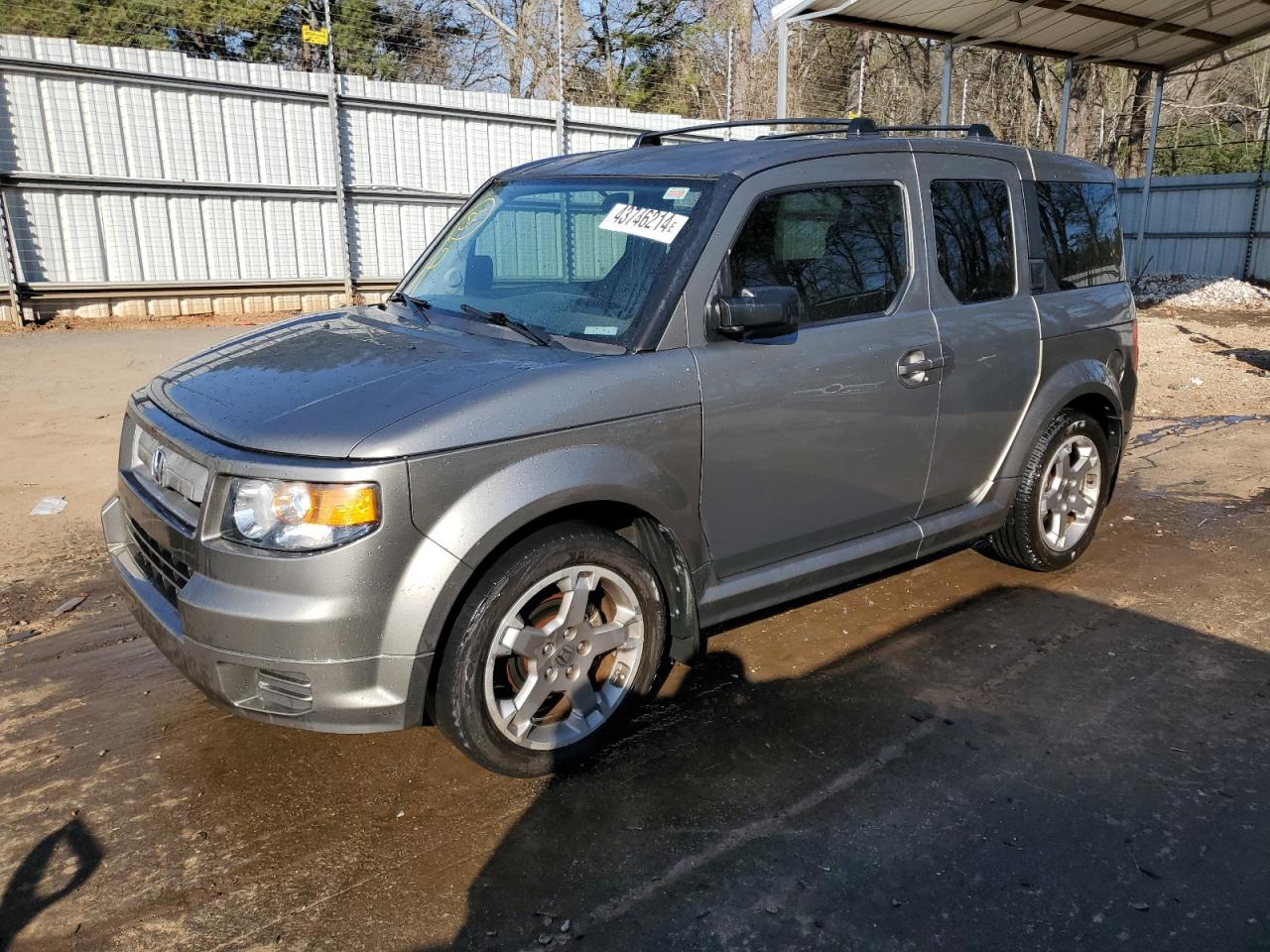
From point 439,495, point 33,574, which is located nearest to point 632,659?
point 439,495

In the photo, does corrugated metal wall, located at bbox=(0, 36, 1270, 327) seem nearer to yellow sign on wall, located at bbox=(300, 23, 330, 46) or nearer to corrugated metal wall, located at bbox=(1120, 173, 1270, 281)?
yellow sign on wall, located at bbox=(300, 23, 330, 46)

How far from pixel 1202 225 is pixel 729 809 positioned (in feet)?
72.4

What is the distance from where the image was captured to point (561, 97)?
15555 mm

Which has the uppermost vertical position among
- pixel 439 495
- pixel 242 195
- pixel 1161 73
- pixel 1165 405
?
pixel 1161 73

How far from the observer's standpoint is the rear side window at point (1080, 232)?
479cm

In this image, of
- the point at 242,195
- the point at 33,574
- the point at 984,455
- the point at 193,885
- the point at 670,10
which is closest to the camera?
the point at 193,885

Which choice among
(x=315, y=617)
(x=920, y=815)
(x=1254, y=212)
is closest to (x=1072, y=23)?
(x=1254, y=212)

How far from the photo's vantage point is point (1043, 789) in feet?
10.5

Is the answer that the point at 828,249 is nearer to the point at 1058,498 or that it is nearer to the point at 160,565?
the point at 1058,498

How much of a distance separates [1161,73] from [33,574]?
1953cm

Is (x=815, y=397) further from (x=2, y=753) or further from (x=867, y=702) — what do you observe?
(x=2, y=753)

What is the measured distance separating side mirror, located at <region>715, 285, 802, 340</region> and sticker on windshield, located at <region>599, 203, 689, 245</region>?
1.11 ft

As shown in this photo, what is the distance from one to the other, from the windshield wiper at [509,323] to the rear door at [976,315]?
1723 mm

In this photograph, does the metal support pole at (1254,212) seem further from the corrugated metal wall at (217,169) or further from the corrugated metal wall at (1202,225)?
the corrugated metal wall at (217,169)
